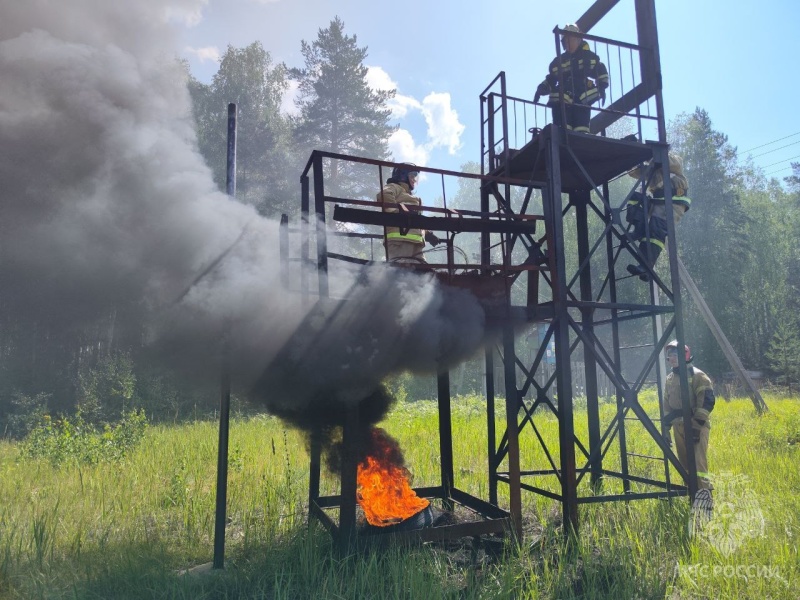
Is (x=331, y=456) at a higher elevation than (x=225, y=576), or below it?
higher

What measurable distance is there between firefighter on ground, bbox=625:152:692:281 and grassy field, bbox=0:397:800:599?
360cm

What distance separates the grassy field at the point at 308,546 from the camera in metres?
5.23

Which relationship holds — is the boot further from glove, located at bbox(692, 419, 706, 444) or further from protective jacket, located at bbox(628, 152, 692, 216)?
glove, located at bbox(692, 419, 706, 444)

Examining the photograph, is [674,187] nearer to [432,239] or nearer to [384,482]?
[432,239]

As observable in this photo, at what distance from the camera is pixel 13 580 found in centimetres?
530

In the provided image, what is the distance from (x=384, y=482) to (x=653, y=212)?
5796 millimetres

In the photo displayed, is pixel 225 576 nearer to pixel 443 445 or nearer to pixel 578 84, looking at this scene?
pixel 443 445

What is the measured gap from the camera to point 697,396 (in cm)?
842

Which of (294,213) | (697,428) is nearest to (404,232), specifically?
(697,428)

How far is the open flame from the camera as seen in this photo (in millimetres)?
6422

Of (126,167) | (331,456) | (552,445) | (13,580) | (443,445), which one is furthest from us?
(552,445)

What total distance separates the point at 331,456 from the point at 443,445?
1889mm

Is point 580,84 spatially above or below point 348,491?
above

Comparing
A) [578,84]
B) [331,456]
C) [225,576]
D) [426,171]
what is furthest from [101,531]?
[578,84]
